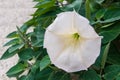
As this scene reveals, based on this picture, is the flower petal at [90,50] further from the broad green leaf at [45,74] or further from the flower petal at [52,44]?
the broad green leaf at [45,74]

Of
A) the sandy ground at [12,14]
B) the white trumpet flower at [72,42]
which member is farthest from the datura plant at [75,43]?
the sandy ground at [12,14]

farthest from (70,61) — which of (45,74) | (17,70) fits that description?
(17,70)

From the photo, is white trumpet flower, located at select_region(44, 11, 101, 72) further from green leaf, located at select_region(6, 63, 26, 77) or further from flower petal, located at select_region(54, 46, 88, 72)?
green leaf, located at select_region(6, 63, 26, 77)

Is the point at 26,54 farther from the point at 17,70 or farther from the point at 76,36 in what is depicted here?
the point at 76,36

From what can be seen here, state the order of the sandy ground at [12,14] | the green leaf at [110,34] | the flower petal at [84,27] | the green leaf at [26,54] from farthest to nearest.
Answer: the sandy ground at [12,14]
the green leaf at [26,54]
the green leaf at [110,34]
the flower petal at [84,27]

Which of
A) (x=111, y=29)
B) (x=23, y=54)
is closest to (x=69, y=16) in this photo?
(x=111, y=29)

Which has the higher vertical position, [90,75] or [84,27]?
[84,27]

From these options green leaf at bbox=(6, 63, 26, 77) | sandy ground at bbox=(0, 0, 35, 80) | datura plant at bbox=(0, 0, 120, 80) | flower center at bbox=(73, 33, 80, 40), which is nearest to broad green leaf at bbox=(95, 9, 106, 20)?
datura plant at bbox=(0, 0, 120, 80)

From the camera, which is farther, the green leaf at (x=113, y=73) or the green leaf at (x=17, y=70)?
the green leaf at (x=17, y=70)
